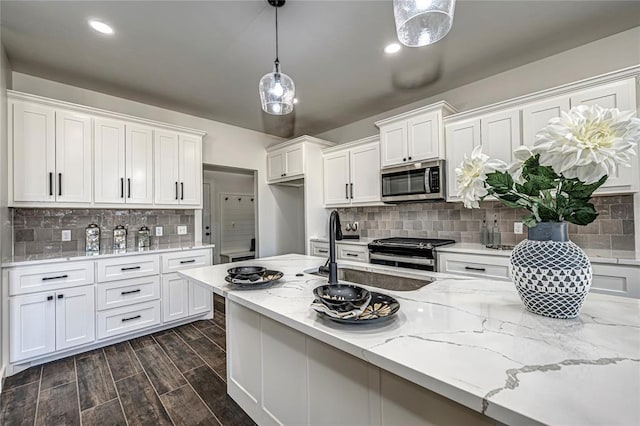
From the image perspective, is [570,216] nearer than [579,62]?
Yes

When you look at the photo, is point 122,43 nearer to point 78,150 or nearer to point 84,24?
point 84,24

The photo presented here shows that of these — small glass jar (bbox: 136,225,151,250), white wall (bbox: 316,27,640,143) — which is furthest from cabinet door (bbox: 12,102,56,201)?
white wall (bbox: 316,27,640,143)

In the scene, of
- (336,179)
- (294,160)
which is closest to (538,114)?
(336,179)

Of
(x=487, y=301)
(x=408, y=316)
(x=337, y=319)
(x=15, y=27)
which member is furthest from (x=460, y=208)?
(x=15, y=27)

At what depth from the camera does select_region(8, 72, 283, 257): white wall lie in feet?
9.62

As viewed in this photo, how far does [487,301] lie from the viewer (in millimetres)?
1146

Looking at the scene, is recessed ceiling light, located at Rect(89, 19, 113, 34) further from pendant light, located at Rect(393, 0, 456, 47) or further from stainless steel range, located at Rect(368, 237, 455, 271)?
stainless steel range, located at Rect(368, 237, 455, 271)

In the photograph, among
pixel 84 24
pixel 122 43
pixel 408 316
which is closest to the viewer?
pixel 408 316

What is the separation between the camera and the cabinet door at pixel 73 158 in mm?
2668

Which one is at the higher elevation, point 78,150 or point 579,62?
point 579,62

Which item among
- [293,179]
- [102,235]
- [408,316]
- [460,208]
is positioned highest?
[293,179]

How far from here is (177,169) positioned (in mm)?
3434

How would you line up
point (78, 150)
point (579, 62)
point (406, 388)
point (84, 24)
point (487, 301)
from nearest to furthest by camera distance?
point (406, 388), point (487, 301), point (84, 24), point (579, 62), point (78, 150)

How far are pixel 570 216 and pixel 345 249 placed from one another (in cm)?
295
